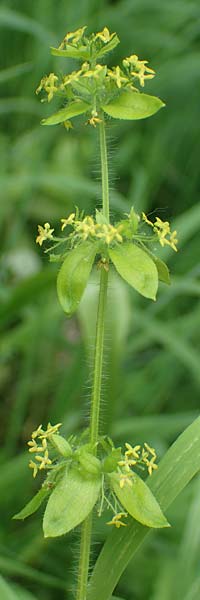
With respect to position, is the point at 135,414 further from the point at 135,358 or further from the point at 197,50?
the point at 197,50

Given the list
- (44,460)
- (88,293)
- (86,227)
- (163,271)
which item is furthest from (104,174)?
(88,293)

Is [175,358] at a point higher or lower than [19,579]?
higher

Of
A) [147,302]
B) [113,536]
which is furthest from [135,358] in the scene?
[113,536]

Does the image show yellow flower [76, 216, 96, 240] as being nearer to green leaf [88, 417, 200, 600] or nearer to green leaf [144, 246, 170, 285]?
green leaf [144, 246, 170, 285]

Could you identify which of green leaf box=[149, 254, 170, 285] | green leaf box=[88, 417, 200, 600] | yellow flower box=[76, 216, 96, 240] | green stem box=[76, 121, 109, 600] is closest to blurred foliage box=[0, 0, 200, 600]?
green leaf box=[88, 417, 200, 600]

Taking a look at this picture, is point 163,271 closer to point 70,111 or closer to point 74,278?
point 74,278

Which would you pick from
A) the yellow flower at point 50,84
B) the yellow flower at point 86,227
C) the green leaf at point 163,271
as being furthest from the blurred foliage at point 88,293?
the yellow flower at point 50,84

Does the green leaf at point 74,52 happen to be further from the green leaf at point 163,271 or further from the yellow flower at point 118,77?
the green leaf at point 163,271
